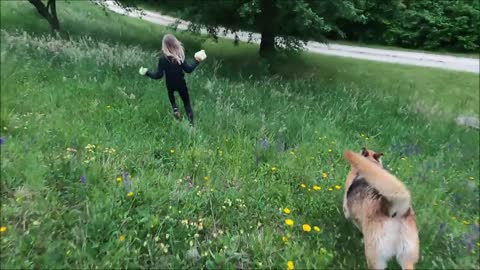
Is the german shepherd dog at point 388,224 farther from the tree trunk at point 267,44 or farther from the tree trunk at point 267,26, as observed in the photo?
the tree trunk at point 267,44

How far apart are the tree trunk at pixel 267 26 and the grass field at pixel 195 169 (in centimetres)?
252

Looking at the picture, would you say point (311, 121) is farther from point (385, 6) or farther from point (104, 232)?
point (385, 6)

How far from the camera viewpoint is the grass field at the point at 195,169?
3584 mm

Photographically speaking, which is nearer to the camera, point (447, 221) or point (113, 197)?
point (113, 197)

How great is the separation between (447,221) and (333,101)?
4383 mm

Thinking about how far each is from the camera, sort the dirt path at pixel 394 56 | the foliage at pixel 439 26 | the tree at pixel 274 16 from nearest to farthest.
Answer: the tree at pixel 274 16 < the dirt path at pixel 394 56 < the foliage at pixel 439 26

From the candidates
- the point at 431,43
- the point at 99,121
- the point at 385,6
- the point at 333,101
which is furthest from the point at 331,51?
the point at 99,121

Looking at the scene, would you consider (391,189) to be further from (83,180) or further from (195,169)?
(83,180)

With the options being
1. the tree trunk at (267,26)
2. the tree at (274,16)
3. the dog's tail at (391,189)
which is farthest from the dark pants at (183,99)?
the tree trunk at (267,26)

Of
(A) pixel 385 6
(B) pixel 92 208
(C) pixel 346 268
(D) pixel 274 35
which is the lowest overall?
(C) pixel 346 268

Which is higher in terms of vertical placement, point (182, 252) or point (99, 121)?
point (99, 121)

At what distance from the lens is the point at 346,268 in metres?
3.69

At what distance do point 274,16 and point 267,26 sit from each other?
0.49 m

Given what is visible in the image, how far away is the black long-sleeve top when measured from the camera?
562 cm
